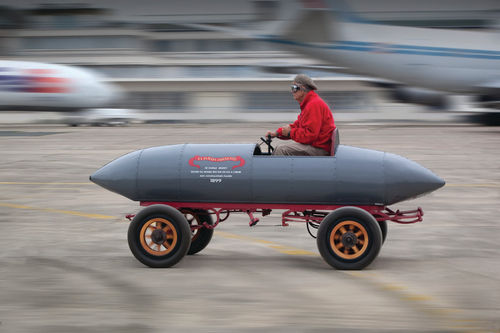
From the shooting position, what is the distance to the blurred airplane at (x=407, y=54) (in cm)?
4009

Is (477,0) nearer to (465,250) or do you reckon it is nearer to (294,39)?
(294,39)

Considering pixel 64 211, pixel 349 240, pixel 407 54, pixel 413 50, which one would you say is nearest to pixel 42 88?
pixel 407 54

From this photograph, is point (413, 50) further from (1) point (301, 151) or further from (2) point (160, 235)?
(2) point (160, 235)

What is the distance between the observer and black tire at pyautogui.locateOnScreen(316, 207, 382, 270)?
23.9 feet

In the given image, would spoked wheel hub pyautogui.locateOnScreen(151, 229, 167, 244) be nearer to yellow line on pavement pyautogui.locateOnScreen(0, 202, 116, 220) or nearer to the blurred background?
yellow line on pavement pyautogui.locateOnScreen(0, 202, 116, 220)

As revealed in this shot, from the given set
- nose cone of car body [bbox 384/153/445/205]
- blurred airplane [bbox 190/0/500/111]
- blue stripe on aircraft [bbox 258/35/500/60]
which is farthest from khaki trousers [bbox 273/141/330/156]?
blue stripe on aircraft [bbox 258/35/500/60]

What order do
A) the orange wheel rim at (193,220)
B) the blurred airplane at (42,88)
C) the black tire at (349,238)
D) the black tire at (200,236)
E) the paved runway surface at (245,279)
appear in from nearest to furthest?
1. the paved runway surface at (245,279)
2. the black tire at (349,238)
3. the orange wheel rim at (193,220)
4. the black tire at (200,236)
5. the blurred airplane at (42,88)

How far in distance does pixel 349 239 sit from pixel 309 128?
4.31 feet

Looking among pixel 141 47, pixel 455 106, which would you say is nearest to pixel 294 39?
pixel 455 106

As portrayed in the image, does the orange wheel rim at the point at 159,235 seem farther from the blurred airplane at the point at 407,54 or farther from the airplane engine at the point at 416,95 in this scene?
the airplane engine at the point at 416,95

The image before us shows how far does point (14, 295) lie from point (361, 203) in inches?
141

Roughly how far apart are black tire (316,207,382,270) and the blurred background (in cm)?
5228

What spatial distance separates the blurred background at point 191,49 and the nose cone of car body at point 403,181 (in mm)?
51912

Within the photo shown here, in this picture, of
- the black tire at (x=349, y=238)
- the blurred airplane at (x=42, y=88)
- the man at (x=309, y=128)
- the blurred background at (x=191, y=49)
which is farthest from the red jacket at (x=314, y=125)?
the blurred background at (x=191, y=49)
